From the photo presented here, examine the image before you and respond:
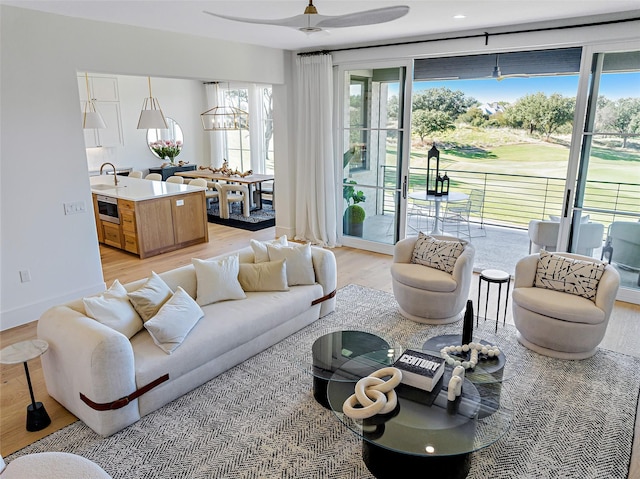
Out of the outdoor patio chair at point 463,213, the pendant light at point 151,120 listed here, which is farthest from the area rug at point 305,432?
the pendant light at point 151,120

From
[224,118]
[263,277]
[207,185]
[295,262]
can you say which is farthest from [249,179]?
[263,277]

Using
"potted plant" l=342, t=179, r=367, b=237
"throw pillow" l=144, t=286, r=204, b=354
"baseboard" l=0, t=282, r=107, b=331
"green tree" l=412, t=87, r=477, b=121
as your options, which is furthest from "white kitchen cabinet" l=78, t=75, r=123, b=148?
"throw pillow" l=144, t=286, r=204, b=354

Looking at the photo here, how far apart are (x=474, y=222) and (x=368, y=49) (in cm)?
401

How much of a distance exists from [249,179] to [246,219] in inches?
31.7

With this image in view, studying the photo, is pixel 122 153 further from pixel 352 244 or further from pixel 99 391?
pixel 99 391

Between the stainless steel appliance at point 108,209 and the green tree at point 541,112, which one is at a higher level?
the green tree at point 541,112

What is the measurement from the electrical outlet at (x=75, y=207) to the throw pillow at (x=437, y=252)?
3.53 metres

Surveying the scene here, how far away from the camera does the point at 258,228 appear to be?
322 inches

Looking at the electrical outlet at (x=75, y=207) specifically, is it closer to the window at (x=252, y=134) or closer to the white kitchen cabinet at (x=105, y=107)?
the white kitchen cabinet at (x=105, y=107)

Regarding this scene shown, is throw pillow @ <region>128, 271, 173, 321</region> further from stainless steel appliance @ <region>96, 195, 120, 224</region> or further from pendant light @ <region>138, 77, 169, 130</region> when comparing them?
pendant light @ <region>138, 77, 169, 130</region>

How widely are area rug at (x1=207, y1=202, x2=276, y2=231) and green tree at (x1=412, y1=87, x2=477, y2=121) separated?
3.77 meters

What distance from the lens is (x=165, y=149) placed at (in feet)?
35.4

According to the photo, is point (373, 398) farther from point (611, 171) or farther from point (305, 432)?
point (611, 171)

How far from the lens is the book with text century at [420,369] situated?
2.70 metres
